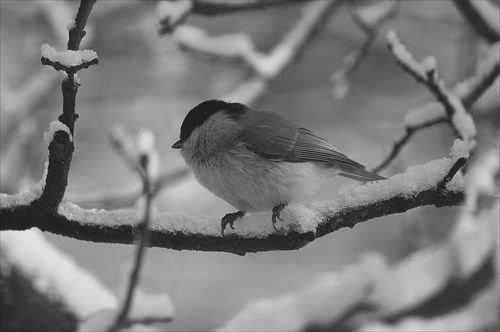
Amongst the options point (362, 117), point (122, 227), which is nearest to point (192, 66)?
point (362, 117)

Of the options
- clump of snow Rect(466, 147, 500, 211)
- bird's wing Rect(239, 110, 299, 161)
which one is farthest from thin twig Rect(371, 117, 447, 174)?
bird's wing Rect(239, 110, 299, 161)

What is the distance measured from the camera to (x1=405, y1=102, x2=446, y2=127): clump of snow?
2.54m

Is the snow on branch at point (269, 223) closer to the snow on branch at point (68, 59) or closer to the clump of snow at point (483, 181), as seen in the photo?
the clump of snow at point (483, 181)

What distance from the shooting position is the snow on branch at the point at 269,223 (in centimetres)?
188

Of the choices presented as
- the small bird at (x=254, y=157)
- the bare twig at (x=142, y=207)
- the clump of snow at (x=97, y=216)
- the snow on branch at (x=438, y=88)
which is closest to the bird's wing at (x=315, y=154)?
the small bird at (x=254, y=157)

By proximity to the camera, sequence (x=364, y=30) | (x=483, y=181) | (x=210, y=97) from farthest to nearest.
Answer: (x=210, y=97) → (x=364, y=30) → (x=483, y=181)

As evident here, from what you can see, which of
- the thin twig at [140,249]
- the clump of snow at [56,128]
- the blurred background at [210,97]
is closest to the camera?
the thin twig at [140,249]

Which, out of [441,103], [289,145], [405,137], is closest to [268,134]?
[289,145]

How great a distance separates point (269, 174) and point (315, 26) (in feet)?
6.02

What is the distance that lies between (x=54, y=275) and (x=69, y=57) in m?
1.72

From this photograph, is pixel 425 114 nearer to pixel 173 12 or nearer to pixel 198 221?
pixel 198 221

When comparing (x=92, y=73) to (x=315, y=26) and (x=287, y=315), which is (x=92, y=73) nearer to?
(x=315, y=26)

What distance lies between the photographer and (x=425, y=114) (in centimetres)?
260

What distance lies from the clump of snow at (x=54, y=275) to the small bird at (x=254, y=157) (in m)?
0.81
